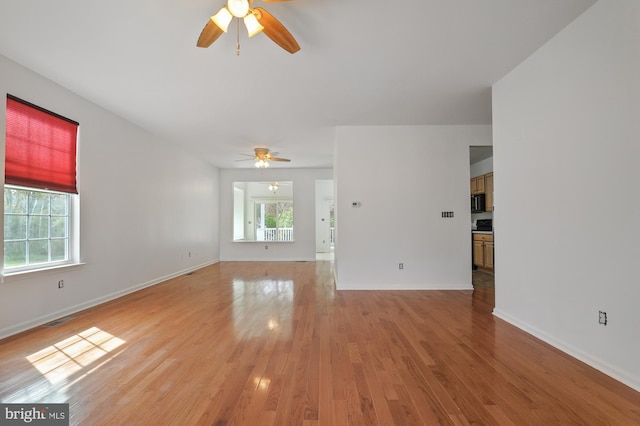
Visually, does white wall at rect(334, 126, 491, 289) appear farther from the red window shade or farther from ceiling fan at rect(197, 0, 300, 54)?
the red window shade

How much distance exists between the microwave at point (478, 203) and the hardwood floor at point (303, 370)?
3789 millimetres

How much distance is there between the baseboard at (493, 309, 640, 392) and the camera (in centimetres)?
200

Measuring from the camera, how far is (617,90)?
214cm

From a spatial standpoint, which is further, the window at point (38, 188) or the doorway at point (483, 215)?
the doorway at point (483, 215)

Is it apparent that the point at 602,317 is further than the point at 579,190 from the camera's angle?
No

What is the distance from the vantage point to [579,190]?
2.45 meters

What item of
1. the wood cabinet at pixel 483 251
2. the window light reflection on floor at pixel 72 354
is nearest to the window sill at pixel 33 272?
the window light reflection on floor at pixel 72 354

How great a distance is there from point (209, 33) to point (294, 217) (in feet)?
22.4

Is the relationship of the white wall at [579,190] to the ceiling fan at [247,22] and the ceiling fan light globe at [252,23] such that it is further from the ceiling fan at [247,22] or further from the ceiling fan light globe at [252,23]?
the ceiling fan light globe at [252,23]

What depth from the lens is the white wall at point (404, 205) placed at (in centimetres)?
496

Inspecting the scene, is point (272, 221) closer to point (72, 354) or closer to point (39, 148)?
point (39, 148)

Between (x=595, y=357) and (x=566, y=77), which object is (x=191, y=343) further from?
(x=566, y=77)

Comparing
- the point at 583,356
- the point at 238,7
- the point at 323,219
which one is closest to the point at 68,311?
the point at 238,7

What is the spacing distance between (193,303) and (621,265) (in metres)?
4.37
